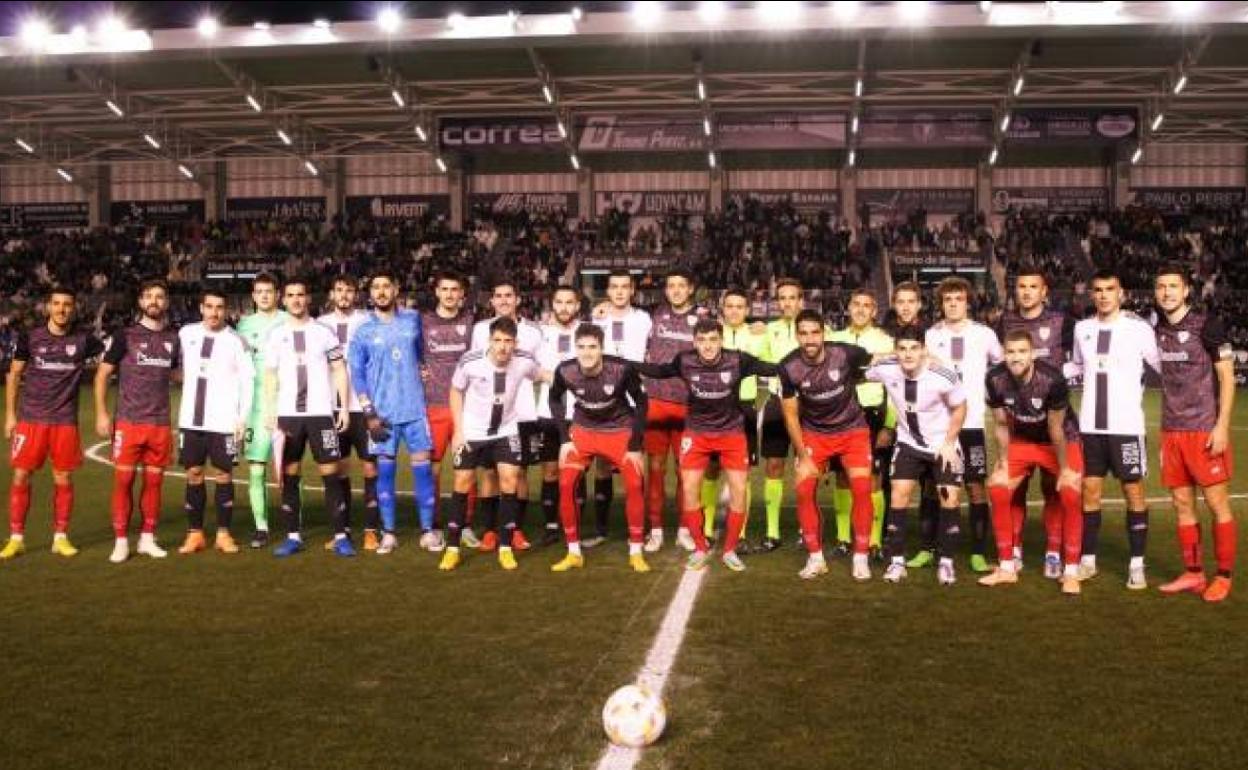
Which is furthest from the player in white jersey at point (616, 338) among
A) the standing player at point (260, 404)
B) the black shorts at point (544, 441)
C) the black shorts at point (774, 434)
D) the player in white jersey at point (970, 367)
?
the standing player at point (260, 404)

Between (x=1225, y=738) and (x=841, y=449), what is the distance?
3.32 m

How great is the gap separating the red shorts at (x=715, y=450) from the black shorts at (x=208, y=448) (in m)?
3.29

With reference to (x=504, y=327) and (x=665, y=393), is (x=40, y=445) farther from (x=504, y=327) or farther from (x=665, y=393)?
(x=665, y=393)

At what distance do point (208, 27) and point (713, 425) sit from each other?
24428mm

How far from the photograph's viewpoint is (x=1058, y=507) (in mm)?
7312

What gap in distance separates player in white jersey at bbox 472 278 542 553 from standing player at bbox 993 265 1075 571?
3357 mm

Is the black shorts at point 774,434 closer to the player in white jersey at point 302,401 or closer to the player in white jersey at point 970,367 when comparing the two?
the player in white jersey at point 970,367

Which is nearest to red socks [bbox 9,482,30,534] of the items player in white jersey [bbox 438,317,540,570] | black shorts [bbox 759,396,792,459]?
player in white jersey [bbox 438,317,540,570]

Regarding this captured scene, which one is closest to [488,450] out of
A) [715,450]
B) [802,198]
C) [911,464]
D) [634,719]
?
[715,450]

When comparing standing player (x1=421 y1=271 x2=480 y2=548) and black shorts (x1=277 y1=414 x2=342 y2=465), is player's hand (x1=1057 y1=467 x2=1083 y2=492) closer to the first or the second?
standing player (x1=421 y1=271 x2=480 y2=548)

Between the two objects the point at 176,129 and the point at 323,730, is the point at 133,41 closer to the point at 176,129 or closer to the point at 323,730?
the point at 176,129

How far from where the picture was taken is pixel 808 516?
7.24m

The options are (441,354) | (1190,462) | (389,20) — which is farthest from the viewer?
(389,20)

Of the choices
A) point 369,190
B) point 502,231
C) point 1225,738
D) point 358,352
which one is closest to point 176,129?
point 369,190
